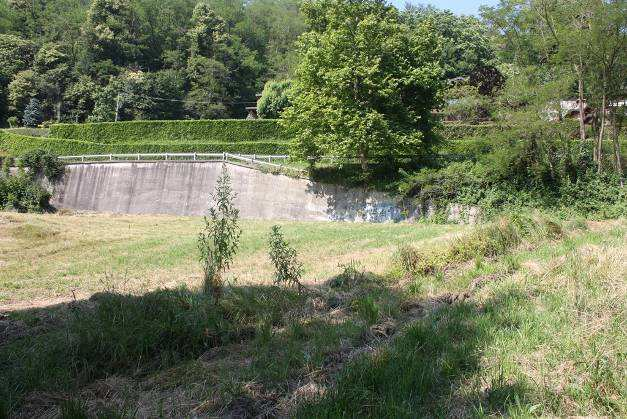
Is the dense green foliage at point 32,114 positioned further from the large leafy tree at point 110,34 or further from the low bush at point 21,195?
the low bush at point 21,195

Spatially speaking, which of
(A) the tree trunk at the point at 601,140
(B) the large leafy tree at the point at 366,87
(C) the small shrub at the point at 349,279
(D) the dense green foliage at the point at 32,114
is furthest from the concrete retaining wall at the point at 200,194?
(D) the dense green foliage at the point at 32,114

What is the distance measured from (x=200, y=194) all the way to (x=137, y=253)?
16397 mm

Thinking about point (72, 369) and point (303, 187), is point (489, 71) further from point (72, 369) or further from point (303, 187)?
point (72, 369)

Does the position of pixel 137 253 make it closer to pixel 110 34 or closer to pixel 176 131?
pixel 176 131

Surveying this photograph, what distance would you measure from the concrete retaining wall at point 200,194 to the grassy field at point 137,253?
14.7 ft

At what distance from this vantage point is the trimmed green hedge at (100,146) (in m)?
37.6

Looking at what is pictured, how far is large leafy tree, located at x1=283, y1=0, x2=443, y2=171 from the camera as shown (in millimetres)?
23422

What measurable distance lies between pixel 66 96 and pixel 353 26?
1674 inches

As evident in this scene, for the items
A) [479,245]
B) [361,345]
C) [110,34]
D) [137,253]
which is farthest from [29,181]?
[110,34]

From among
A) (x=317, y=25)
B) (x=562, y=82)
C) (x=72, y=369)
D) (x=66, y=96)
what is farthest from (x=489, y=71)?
(x=66, y=96)

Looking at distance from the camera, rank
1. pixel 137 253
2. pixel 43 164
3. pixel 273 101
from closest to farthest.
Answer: pixel 137 253 → pixel 43 164 → pixel 273 101

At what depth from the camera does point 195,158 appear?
3216 centimetres

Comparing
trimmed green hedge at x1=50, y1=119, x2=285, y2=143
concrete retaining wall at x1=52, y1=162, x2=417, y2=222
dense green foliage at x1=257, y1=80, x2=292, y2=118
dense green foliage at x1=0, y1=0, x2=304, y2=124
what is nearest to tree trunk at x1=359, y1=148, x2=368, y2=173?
concrete retaining wall at x1=52, y1=162, x2=417, y2=222

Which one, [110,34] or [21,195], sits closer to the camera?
[21,195]
